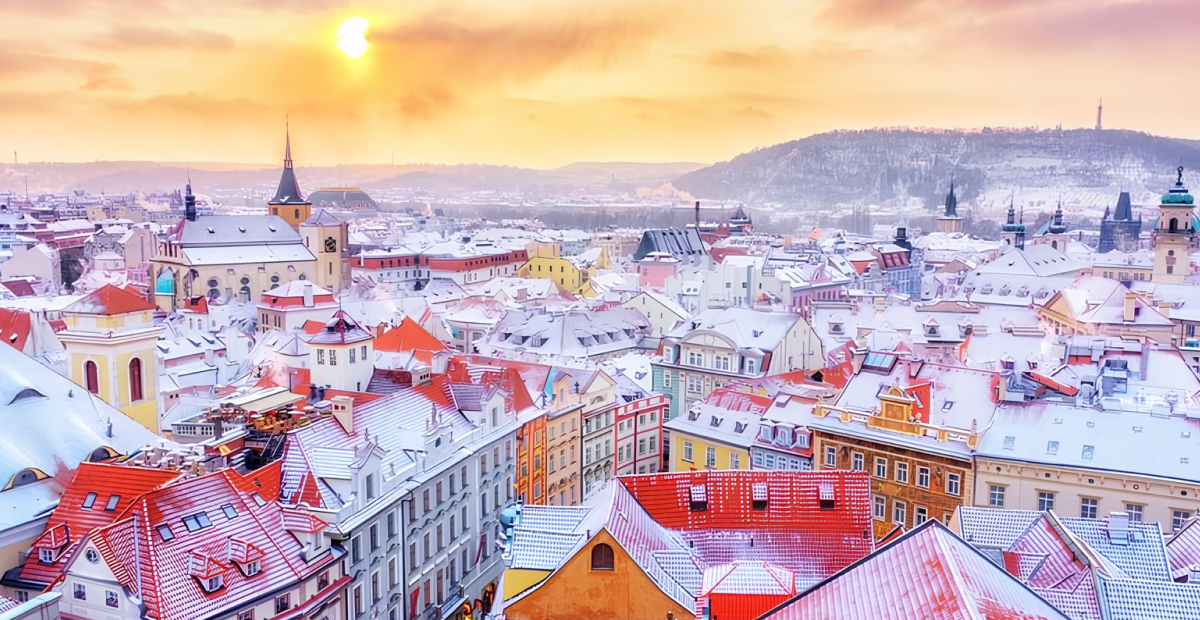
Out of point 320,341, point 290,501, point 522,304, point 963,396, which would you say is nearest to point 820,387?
point 963,396

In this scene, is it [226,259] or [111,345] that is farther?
[226,259]

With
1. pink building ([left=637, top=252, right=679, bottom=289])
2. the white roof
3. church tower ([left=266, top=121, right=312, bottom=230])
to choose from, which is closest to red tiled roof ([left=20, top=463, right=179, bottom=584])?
the white roof

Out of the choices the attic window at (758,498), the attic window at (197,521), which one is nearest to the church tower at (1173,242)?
the attic window at (758,498)

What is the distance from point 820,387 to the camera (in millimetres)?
47031

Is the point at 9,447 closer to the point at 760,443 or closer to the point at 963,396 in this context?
the point at 760,443

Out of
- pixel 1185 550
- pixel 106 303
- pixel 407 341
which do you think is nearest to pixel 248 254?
pixel 407 341

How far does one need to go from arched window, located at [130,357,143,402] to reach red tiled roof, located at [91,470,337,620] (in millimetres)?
12383

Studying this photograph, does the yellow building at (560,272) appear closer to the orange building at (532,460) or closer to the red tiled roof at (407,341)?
the red tiled roof at (407,341)

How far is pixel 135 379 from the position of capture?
36.8 m

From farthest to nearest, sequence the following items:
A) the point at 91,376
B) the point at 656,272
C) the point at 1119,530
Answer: the point at 656,272 → the point at 91,376 → the point at 1119,530

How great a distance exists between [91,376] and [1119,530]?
114 feet

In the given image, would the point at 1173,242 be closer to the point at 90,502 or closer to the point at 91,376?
the point at 91,376

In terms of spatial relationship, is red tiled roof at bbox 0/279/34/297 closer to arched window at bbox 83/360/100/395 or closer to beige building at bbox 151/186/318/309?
beige building at bbox 151/186/318/309

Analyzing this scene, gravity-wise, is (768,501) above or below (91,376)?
below
